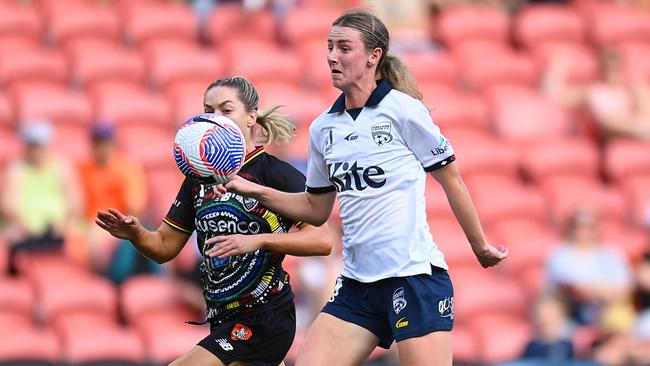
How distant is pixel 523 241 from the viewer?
11953 millimetres

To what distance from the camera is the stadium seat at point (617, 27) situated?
1430cm

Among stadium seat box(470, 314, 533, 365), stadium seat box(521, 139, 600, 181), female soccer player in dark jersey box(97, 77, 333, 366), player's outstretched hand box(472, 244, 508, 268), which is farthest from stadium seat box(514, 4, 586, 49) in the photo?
player's outstretched hand box(472, 244, 508, 268)

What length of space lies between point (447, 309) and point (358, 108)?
1035 mm

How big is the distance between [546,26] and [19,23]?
5592mm

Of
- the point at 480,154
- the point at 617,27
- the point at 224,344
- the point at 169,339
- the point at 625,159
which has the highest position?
the point at 224,344

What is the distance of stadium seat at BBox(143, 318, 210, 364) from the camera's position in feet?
32.7

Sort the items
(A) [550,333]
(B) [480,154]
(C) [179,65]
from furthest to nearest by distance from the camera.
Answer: (B) [480,154]
(C) [179,65]
(A) [550,333]

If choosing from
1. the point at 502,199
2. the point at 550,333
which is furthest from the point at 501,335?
the point at 502,199

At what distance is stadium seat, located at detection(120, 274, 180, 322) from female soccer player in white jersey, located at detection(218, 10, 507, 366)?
434cm

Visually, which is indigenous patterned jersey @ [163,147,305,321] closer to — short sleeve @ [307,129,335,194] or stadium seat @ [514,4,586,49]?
short sleeve @ [307,129,335,194]

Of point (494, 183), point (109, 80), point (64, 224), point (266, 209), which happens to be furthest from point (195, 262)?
point (266, 209)

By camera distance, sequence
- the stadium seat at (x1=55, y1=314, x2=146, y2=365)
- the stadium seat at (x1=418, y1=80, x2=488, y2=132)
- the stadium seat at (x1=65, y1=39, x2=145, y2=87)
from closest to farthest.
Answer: the stadium seat at (x1=55, y1=314, x2=146, y2=365)
the stadium seat at (x1=65, y1=39, x2=145, y2=87)
the stadium seat at (x1=418, y1=80, x2=488, y2=132)

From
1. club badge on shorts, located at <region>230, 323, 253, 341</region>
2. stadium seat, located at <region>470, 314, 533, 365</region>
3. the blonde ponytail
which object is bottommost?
stadium seat, located at <region>470, 314, 533, 365</region>

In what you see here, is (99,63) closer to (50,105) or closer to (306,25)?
(50,105)
